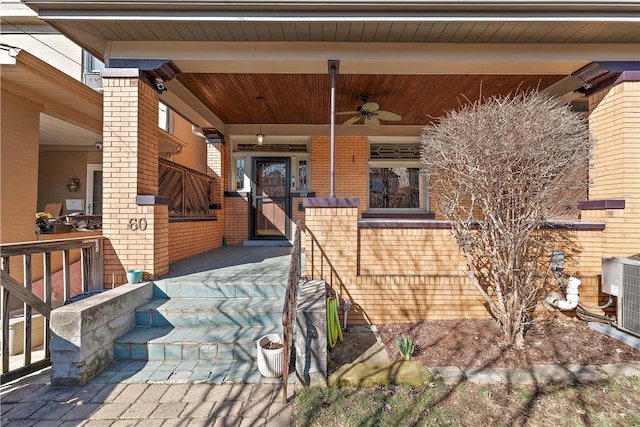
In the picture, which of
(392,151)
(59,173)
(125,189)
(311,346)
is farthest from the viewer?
(59,173)

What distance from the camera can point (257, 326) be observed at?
3.38 metres

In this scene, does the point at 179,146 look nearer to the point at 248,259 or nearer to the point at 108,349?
the point at 248,259

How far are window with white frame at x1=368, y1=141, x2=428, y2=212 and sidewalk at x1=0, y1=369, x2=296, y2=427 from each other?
5.49 meters

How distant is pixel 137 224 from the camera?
3.88 m

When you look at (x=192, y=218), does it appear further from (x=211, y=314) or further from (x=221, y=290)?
(x=211, y=314)

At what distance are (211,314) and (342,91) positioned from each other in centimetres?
428

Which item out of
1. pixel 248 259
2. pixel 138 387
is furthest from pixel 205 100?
pixel 138 387

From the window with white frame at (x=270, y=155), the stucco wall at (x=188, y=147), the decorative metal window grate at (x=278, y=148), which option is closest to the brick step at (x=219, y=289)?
the window with white frame at (x=270, y=155)

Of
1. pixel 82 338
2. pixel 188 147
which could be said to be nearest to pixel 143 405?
pixel 82 338

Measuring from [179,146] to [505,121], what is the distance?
796cm

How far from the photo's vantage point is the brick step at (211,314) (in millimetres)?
3393

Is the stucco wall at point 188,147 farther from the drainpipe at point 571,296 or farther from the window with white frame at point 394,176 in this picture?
the drainpipe at point 571,296

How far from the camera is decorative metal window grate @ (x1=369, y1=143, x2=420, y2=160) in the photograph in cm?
749

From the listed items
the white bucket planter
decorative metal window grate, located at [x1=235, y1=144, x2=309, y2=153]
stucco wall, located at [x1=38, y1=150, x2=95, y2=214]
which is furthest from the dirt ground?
stucco wall, located at [x1=38, y1=150, x2=95, y2=214]
